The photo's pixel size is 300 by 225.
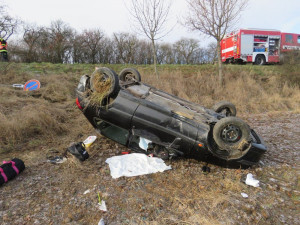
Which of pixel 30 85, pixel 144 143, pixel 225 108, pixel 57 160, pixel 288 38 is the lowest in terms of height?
pixel 57 160

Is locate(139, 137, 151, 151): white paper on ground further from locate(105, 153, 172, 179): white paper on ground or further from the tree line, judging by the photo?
the tree line

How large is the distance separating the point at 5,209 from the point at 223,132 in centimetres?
300

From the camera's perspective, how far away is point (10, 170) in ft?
9.27

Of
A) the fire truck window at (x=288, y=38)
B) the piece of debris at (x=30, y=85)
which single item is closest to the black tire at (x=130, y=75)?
the piece of debris at (x=30, y=85)

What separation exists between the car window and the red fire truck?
13.2 m

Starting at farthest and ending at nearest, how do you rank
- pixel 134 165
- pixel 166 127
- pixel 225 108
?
pixel 225 108 → pixel 134 165 → pixel 166 127

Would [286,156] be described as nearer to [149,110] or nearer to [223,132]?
[223,132]

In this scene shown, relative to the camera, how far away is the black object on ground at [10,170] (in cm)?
271

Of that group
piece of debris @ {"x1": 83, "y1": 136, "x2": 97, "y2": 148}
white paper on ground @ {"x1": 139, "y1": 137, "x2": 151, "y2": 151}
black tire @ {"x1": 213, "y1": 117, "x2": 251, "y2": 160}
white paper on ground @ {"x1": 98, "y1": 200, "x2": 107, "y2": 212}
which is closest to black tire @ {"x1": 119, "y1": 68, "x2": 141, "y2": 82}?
piece of debris @ {"x1": 83, "y1": 136, "x2": 97, "y2": 148}

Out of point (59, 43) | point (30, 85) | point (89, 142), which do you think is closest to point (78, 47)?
point (59, 43)

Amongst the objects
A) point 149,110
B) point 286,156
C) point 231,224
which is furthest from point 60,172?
point 286,156

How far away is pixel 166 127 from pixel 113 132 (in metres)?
1.00

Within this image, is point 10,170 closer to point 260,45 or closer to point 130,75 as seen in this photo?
point 130,75

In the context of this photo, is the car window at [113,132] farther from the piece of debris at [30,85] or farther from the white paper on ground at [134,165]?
the piece of debris at [30,85]
